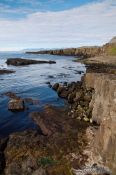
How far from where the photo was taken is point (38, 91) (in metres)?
50.3

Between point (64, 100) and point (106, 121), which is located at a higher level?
point (106, 121)

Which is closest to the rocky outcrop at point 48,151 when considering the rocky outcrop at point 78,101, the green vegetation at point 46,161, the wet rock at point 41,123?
the green vegetation at point 46,161

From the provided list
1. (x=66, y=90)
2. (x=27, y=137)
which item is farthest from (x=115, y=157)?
(x=66, y=90)

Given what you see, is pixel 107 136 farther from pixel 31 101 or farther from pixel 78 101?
pixel 31 101

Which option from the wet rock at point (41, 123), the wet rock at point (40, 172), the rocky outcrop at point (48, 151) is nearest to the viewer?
A: the wet rock at point (40, 172)

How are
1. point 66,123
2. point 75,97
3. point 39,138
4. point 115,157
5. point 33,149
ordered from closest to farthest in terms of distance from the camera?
point 115,157 → point 33,149 → point 39,138 → point 66,123 → point 75,97

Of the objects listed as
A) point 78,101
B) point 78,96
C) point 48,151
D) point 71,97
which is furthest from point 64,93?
point 48,151

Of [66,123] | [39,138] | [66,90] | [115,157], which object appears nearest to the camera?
[115,157]

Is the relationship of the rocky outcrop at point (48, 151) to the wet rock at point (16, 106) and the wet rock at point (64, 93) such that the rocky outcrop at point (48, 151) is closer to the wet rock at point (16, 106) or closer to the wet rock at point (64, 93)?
the wet rock at point (16, 106)

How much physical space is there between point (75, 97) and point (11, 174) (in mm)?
23168

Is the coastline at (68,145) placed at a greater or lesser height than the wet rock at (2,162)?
greater

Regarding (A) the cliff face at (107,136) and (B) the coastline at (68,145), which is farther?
(B) the coastline at (68,145)

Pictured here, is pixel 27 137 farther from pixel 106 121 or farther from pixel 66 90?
pixel 66 90

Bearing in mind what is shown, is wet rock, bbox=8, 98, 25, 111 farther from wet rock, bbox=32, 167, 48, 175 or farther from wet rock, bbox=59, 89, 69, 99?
wet rock, bbox=32, 167, 48, 175
